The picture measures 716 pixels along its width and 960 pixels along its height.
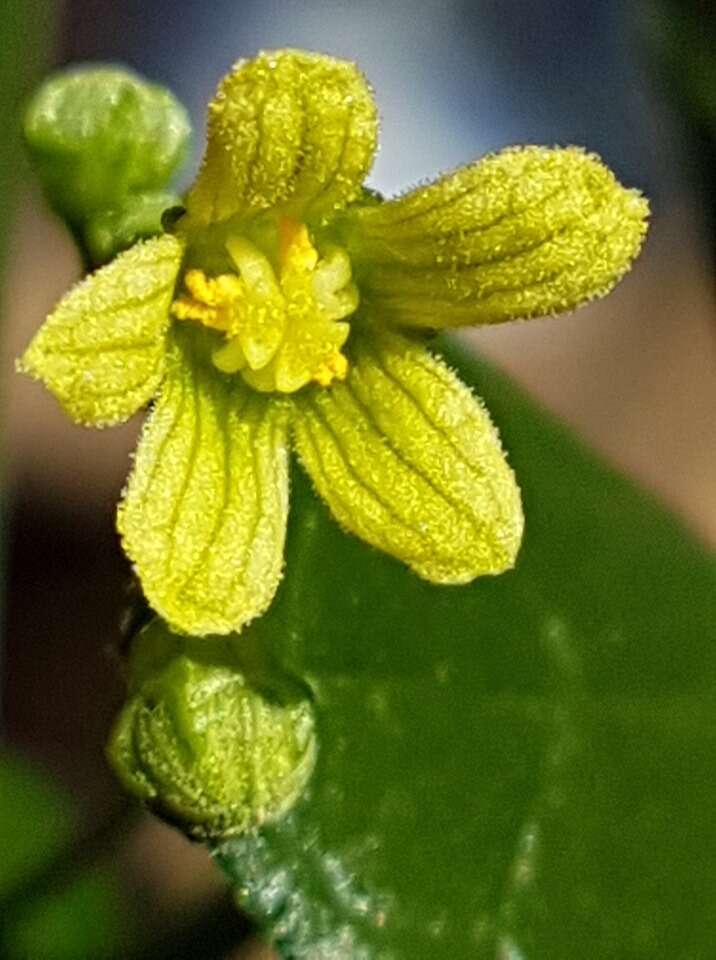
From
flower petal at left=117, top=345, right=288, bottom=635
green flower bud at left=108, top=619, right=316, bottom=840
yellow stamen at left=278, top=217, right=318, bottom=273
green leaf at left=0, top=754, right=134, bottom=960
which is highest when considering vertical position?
yellow stamen at left=278, top=217, right=318, bottom=273

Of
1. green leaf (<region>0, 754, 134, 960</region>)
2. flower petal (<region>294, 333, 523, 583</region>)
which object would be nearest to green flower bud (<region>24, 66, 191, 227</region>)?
flower petal (<region>294, 333, 523, 583</region>)

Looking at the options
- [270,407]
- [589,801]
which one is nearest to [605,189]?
[270,407]

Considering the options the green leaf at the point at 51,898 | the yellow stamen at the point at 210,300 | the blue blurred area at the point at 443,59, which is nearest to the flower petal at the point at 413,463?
the yellow stamen at the point at 210,300

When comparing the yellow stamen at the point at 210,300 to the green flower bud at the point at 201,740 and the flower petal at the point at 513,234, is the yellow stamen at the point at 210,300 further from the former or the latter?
the green flower bud at the point at 201,740

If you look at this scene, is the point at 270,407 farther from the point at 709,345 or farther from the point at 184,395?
the point at 709,345

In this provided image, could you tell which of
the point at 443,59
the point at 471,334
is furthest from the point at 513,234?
the point at 443,59

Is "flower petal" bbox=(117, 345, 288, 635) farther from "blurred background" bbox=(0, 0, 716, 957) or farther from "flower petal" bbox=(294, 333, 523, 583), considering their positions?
"blurred background" bbox=(0, 0, 716, 957)
